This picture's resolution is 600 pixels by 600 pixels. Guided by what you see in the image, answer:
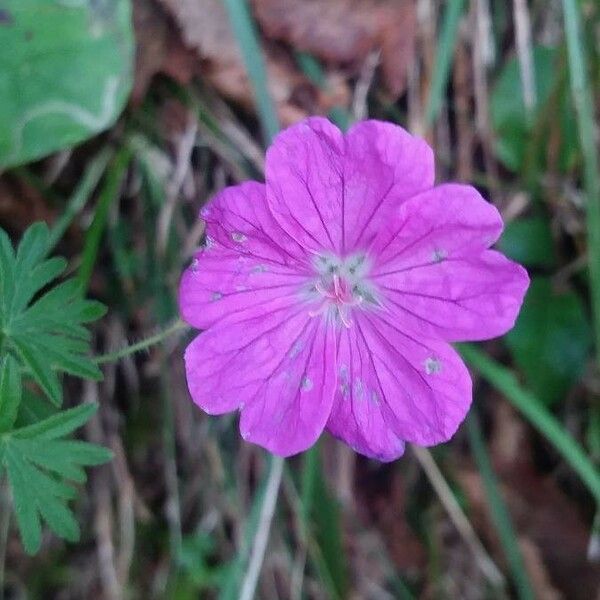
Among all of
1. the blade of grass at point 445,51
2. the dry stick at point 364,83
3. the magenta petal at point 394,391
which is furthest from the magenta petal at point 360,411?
the dry stick at point 364,83

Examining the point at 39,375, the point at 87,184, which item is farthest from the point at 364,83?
the point at 39,375

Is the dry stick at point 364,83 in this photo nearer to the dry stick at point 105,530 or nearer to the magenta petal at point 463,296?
the magenta petal at point 463,296

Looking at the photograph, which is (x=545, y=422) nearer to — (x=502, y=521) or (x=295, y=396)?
(x=502, y=521)

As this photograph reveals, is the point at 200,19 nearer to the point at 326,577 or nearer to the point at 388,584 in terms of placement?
the point at 326,577

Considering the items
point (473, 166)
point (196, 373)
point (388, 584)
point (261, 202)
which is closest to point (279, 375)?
point (196, 373)

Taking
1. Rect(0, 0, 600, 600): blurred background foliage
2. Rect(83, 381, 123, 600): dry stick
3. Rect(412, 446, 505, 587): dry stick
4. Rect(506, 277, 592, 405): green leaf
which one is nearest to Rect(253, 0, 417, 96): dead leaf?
Rect(0, 0, 600, 600): blurred background foliage
